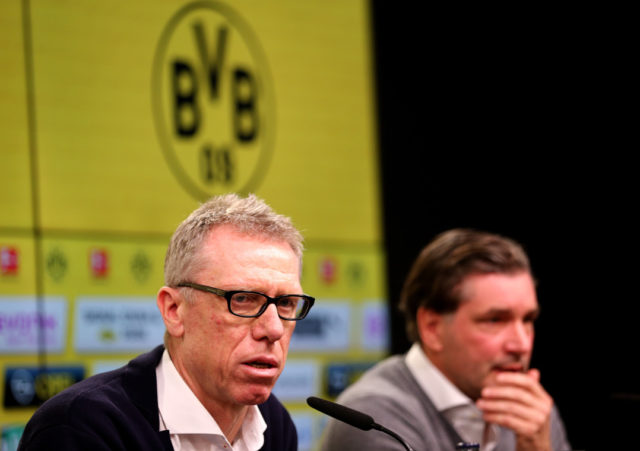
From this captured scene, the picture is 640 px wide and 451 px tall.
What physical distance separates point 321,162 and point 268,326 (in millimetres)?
2085

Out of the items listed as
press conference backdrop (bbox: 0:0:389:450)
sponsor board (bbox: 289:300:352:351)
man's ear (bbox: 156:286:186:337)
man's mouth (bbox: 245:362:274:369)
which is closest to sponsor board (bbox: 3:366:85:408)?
press conference backdrop (bbox: 0:0:389:450)

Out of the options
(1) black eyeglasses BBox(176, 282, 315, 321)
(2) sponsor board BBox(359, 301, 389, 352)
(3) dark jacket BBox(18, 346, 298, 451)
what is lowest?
(2) sponsor board BBox(359, 301, 389, 352)

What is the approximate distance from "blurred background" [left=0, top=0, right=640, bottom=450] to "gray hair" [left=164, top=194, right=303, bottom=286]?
1.32m

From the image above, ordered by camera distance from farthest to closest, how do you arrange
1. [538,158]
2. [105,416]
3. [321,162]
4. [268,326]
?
[538,158] → [321,162] → [268,326] → [105,416]

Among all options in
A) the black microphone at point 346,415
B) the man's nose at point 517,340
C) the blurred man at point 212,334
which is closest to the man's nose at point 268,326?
the blurred man at point 212,334

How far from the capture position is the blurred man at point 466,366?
2389 millimetres

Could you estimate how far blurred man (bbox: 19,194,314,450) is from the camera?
1.73 metres

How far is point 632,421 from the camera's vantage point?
74.7 inches

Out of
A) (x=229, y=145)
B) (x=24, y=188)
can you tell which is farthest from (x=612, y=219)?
(x=24, y=188)

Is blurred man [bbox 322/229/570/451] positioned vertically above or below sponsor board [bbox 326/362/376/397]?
above

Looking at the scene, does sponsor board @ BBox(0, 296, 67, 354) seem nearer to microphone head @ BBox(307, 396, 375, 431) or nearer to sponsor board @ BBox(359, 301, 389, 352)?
sponsor board @ BBox(359, 301, 389, 352)

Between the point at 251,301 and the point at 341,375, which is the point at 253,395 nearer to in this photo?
the point at 251,301

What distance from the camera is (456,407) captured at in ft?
8.16

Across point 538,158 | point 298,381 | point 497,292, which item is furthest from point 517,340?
point 538,158
